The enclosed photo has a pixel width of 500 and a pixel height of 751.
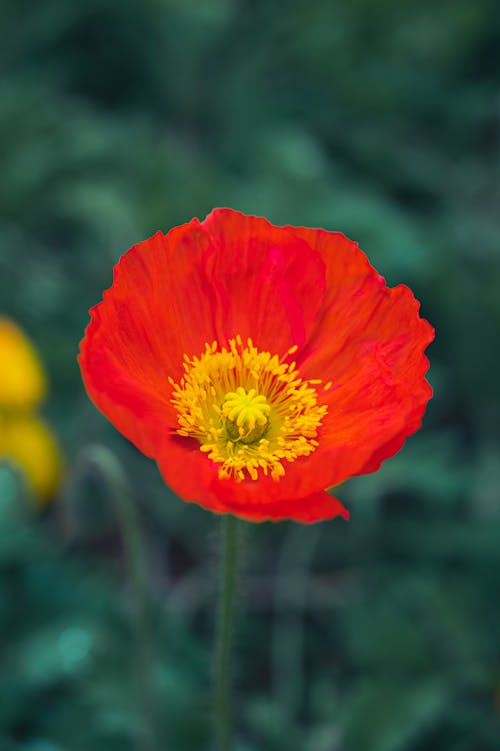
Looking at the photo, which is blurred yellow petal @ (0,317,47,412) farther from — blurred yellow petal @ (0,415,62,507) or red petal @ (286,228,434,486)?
red petal @ (286,228,434,486)

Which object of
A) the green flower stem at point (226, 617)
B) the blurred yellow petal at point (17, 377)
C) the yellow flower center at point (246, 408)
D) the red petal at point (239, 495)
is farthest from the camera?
the blurred yellow petal at point (17, 377)

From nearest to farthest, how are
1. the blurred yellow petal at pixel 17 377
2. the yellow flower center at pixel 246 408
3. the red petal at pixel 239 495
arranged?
the red petal at pixel 239 495, the yellow flower center at pixel 246 408, the blurred yellow petal at pixel 17 377

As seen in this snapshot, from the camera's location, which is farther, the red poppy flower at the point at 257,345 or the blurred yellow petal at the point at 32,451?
the blurred yellow petal at the point at 32,451

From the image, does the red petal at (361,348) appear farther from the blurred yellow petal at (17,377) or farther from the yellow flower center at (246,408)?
the blurred yellow petal at (17,377)

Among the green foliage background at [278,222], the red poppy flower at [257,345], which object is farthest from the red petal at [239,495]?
the green foliage background at [278,222]

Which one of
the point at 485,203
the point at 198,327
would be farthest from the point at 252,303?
the point at 485,203

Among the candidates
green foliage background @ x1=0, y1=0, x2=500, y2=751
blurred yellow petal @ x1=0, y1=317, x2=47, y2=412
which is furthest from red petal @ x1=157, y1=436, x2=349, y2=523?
blurred yellow petal @ x1=0, y1=317, x2=47, y2=412

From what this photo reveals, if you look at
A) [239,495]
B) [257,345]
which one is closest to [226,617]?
[239,495]

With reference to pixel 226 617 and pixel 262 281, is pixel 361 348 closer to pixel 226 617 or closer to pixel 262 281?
pixel 262 281
